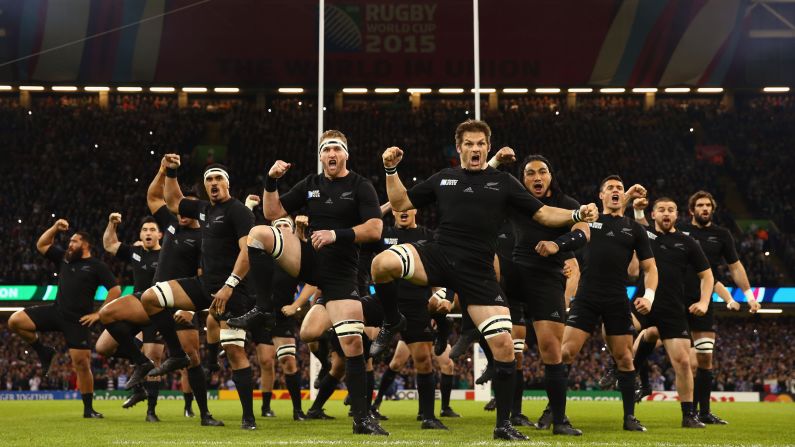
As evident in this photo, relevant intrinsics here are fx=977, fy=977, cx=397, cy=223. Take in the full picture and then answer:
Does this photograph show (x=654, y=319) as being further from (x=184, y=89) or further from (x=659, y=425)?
(x=184, y=89)

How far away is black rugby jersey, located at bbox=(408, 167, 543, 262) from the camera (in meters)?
8.82

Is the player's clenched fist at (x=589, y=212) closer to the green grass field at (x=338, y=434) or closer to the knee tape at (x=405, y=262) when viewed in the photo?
the knee tape at (x=405, y=262)

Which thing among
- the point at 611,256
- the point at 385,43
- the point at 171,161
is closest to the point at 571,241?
the point at 611,256

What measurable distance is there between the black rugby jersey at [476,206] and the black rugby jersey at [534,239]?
1652 mm

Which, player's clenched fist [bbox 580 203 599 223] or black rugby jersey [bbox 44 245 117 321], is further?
black rugby jersey [bbox 44 245 117 321]

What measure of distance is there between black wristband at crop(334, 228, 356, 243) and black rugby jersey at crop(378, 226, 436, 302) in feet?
11.5

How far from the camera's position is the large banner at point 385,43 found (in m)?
38.5

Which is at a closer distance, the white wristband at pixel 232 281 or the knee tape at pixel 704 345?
the white wristband at pixel 232 281

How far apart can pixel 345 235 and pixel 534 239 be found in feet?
7.92

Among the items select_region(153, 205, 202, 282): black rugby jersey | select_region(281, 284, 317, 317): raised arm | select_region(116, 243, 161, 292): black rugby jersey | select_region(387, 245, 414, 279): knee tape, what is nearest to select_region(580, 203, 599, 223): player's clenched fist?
select_region(387, 245, 414, 279): knee tape

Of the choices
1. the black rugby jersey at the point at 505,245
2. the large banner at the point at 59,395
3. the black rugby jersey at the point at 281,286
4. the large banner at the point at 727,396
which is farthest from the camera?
the large banner at the point at 59,395

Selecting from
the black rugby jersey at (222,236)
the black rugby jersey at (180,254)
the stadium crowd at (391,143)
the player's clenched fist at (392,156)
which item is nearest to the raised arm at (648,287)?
the player's clenched fist at (392,156)

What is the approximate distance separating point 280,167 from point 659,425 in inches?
245

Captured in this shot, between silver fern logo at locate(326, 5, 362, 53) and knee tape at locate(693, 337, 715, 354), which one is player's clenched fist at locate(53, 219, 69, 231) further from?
silver fern logo at locate(326, 5, 362, 53)
